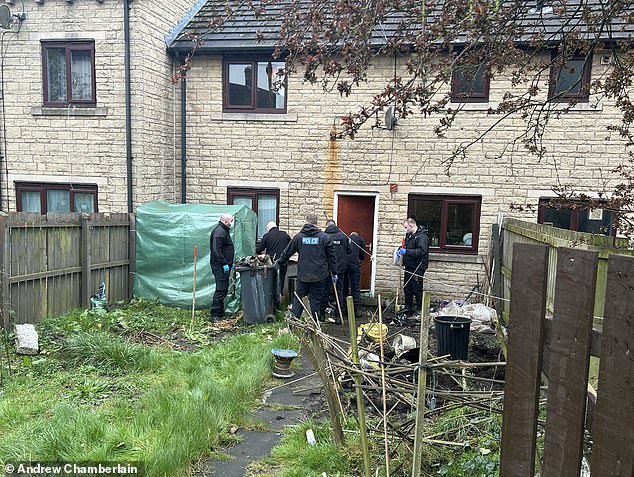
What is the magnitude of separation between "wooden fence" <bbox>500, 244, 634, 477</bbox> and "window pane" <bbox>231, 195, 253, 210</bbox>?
10.4 meters

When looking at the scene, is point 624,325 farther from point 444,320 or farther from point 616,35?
point 616,35

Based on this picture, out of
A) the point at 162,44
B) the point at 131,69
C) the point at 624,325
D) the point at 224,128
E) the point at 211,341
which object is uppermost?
the point at 162,44

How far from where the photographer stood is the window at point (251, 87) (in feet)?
39.0

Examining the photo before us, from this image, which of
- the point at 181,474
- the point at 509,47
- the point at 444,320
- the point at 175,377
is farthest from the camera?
the point at 444,320

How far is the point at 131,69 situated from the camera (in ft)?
36.6

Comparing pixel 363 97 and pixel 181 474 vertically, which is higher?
pixel 363 97

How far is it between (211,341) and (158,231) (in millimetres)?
3467

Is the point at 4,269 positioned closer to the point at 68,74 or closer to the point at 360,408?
the point at 68,74

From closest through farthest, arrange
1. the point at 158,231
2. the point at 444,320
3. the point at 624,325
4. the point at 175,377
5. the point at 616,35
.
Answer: the point at 624,325 < the point at 175,377 < the point at 444,320 < the point at 616,35 < the point at 158,231

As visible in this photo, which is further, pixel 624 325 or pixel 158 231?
pixel 158 231

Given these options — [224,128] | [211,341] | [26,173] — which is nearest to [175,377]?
[211,341]

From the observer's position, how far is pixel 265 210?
12281 mm

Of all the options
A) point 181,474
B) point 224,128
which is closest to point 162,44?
point 224,128

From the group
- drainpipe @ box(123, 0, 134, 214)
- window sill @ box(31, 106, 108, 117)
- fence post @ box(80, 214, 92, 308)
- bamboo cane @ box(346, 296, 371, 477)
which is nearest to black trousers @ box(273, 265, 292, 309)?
fence post @ box(80, 214, 92, 308)
